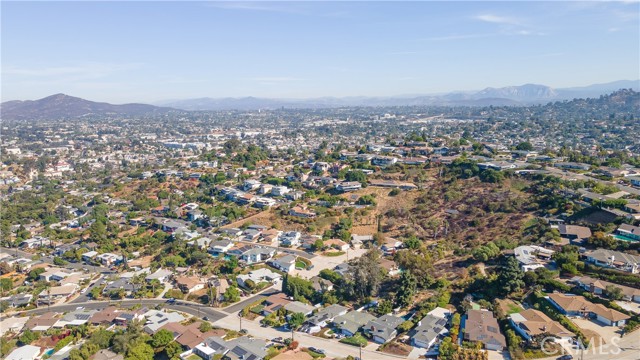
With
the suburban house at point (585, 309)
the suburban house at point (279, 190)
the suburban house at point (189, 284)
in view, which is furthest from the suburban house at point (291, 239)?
the suburban house at point (585, 309)

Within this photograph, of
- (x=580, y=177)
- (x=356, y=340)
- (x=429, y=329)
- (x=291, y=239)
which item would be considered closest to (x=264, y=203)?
(x=291, y=239)

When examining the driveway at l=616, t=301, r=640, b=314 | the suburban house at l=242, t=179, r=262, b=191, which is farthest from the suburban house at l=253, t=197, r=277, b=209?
the driveway at l=616, t=301, r=640, b=314

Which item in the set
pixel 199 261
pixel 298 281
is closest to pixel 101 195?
pixel 199 261

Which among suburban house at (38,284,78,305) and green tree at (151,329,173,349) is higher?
green tree at (151,329,173,349)

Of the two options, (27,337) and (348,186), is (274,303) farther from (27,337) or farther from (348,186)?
(348,186)

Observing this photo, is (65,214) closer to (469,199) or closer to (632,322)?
(469,199)

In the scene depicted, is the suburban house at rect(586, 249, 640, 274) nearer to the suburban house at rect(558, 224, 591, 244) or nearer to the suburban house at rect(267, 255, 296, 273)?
the suburban house at rect(558, 224, 591, 244)

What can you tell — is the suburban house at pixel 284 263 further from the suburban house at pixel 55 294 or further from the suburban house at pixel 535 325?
the suburban house at pixel 535 325
